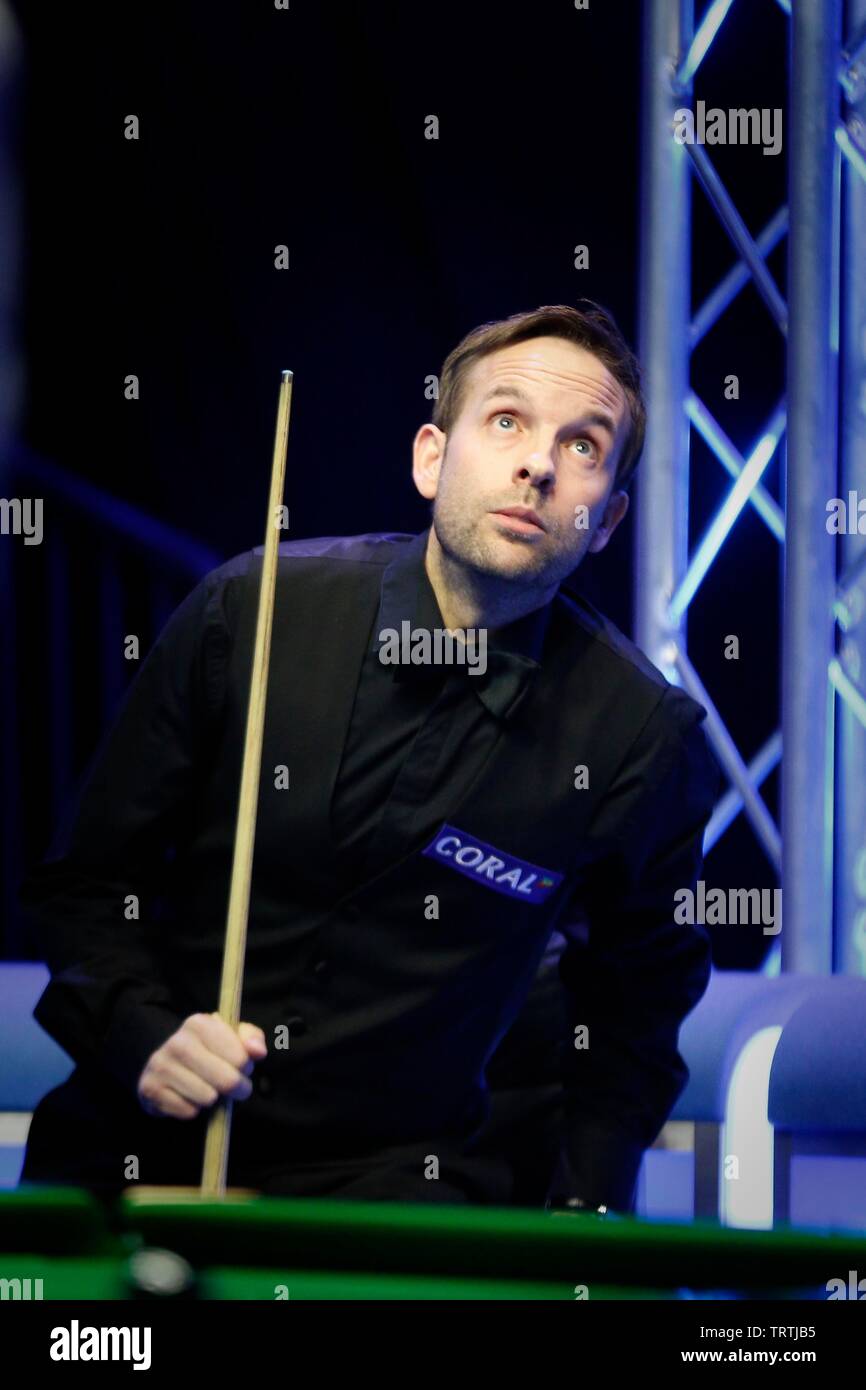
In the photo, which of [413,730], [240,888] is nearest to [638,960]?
[413,730]

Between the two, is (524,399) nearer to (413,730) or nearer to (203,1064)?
(413,730)

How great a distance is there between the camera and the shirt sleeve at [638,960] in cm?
167

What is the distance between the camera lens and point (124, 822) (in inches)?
63.0

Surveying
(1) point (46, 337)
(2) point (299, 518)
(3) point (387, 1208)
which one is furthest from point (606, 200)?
(3) point (387, 1208)

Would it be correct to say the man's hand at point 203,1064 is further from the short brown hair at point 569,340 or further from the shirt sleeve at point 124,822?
the short brown hair at point 569,340

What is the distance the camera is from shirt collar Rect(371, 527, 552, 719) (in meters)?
1.66

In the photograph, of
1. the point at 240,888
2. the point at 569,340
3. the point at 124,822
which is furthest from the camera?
the point at 569,340

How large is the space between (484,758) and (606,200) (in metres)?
1.71

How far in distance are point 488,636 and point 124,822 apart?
443 millimetres

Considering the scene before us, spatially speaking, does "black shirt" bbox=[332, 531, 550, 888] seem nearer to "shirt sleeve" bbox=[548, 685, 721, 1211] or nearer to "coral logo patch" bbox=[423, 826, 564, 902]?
"coral logo patch" bbox=[423, 826, 564, 902]

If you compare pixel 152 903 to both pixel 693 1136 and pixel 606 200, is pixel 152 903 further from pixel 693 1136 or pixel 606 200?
pixel 606 200

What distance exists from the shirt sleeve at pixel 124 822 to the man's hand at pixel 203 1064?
0.19m

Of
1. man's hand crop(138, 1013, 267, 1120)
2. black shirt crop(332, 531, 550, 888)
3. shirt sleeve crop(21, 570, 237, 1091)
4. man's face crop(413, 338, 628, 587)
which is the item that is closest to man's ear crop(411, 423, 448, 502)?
man's face crop(413, 338, 628, 587)

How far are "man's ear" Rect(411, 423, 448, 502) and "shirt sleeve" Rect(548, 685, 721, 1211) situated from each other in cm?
37
